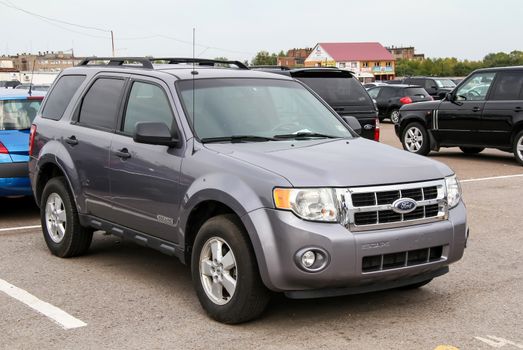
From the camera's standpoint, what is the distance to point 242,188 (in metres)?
4.85

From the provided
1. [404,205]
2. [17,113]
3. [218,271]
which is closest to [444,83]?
[17,113]

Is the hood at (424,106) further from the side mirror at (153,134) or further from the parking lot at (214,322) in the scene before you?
the side mirror at (153,134)

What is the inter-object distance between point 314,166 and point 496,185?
769cm

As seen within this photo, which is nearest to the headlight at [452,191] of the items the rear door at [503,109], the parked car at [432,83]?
the rear door at [503,109]

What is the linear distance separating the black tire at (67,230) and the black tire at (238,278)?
6.94ft

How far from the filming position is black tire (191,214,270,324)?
4.77 metres

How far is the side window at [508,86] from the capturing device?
14.1 metres

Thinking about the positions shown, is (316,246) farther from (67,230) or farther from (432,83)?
(432,83)

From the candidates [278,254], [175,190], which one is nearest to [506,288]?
[278,254]

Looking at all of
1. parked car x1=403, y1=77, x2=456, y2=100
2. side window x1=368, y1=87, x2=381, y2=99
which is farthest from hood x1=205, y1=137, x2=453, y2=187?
parked car x1=403, y1=77, x2=456, y2=100

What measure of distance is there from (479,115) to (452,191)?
32.7ft

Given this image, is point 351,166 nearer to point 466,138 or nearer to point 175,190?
point 175,190

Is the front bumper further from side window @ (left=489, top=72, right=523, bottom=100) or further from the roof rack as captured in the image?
side window @ (left=489, top=72, right=523, bottom=100)

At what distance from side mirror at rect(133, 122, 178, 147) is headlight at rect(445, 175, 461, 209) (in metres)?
2.05
